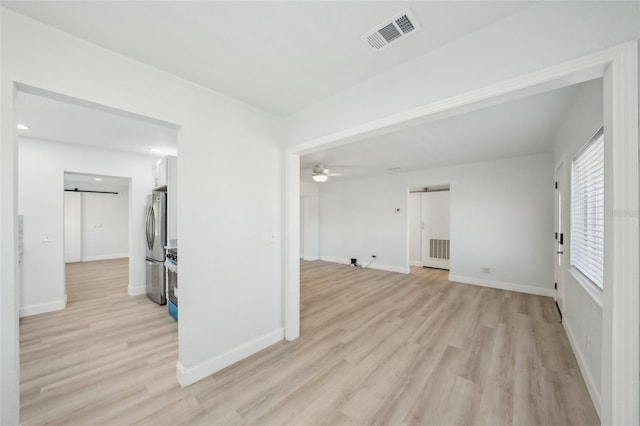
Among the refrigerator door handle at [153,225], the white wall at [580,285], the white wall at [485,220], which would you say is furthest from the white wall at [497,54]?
the white wall at [485,220]

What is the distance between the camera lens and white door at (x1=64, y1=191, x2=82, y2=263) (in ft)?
24.2

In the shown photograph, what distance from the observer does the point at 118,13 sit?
4.45 ft

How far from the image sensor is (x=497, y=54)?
4.58 ft

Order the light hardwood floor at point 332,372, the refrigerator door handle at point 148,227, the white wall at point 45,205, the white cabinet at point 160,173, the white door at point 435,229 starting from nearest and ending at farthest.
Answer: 1. the light hardwood floor at point 332,372
2. the white wall at point 45,205
3. the white cabinet at point 160,173
4. the refrigerator door handle at point 148,227
5. the white door at point 435,229

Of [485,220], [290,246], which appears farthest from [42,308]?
[485,220]

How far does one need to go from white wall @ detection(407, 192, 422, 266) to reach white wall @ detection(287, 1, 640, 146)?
5.49 metres

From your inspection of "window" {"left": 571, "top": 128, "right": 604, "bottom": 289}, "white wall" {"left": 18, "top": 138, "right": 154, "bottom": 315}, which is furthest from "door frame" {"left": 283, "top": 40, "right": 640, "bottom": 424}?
"white wall" {"left": 18, "top": 138, "right": 154, "bottom": 315}

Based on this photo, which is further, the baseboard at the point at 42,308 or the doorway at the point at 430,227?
the doorway at the point at 430,227

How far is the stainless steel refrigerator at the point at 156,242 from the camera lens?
3771 mm

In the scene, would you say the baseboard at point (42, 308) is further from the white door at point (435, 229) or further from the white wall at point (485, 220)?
the white door at point (435, 229)

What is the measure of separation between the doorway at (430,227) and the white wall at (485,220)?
3.84 feet

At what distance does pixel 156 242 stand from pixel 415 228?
253 inches

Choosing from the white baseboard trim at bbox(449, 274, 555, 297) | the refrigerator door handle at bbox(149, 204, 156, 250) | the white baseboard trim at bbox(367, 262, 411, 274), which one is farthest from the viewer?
the white baseboard trim at bbox(367, 262, 411, 274)

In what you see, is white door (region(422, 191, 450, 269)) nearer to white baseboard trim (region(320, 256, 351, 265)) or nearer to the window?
white baseboard trim (region(320, 256, 351, 265))
